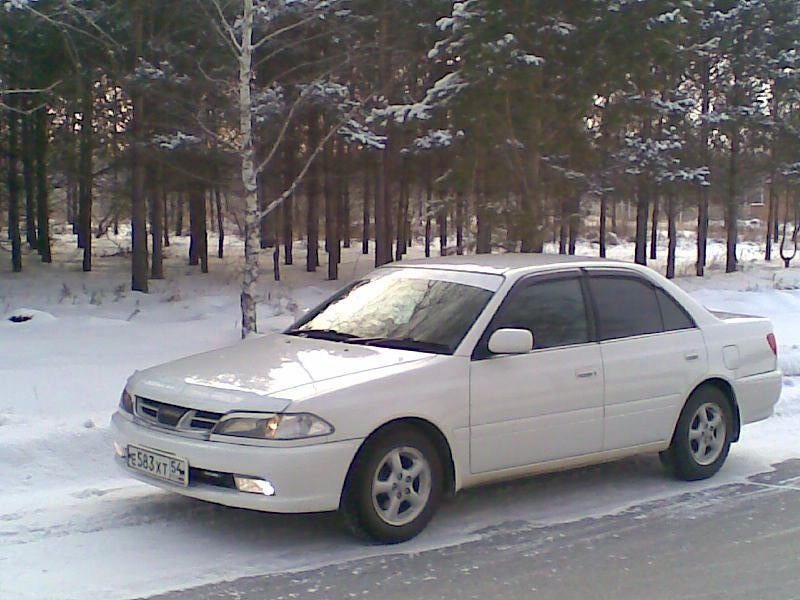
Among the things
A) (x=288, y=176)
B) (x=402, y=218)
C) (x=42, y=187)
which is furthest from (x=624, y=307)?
(x=42, y=187)

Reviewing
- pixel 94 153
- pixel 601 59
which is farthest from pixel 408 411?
pixel 94 153

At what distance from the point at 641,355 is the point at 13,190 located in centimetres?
2176

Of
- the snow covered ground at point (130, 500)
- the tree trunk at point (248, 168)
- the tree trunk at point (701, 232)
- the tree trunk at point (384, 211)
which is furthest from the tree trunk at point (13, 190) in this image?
the tree trunk at point (701, 232)

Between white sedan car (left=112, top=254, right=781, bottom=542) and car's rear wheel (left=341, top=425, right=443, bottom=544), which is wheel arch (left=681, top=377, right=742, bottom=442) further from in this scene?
car's rear wheel (left=341, top=425, right=443, bottom=544)

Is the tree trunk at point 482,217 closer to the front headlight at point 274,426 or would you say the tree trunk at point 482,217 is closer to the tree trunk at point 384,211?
the tree trunk at point 384,211

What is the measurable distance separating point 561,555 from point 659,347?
2.06 meters

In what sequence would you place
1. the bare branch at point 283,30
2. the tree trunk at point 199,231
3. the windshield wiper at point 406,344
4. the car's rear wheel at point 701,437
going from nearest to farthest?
the windshield wiper at point 406,344 < the car's rear wheel at point 701,437 < the bare branch at point 283,30 < the tree trunk at point 199,231

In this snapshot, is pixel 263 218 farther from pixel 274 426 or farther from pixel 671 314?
pixel 274 426

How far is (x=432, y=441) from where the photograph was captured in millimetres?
5719

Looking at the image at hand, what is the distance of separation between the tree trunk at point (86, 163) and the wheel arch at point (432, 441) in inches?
610

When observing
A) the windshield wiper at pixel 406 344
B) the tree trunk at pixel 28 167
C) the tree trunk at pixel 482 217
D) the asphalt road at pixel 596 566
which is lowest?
the asphalt road at pixel 596 566

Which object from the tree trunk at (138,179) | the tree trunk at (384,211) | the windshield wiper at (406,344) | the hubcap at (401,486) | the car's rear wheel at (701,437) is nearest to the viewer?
the hubcap at (401,486)

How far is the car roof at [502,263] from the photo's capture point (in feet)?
21.8

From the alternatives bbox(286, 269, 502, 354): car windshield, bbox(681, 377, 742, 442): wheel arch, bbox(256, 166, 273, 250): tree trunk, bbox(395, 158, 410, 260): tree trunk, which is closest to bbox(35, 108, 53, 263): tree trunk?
bbox(256, 166, 273, 250): tree trunk
